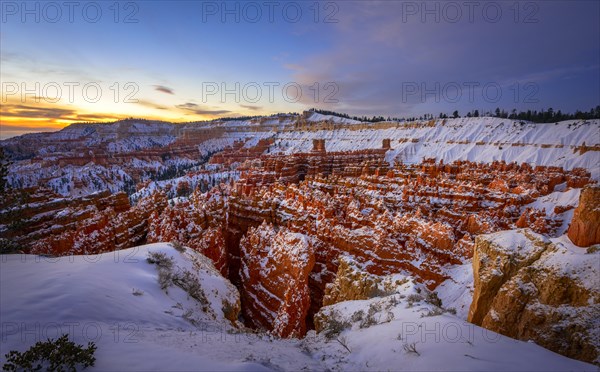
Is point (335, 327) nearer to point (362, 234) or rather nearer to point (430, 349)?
point (430, 349)

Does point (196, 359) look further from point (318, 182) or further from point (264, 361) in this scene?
point (318, 182)

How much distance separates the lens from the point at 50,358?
13.8 feet

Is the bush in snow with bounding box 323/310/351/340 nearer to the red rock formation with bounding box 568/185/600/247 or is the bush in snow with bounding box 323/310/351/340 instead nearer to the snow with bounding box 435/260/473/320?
the snow with bounding box 435/260/473/320

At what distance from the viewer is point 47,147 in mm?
146875

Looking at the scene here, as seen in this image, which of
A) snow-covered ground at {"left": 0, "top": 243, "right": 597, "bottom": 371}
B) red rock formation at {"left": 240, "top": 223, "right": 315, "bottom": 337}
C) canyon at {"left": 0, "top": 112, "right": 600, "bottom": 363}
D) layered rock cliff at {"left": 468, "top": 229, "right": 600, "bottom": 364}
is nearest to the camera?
snow-covered ground at {"left": 0, "top": 243, "right": 597, "bottom": 371}

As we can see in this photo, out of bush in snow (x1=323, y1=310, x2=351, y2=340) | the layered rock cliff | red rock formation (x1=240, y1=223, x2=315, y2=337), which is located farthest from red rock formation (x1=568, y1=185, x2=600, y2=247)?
red rock formation (x1=240, y1=223, x2=315, y2=337)

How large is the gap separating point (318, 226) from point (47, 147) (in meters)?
186

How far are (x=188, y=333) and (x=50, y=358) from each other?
10.1ft

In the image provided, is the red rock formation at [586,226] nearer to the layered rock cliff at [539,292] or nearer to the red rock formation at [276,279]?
the layered rock cliff at [539,292]

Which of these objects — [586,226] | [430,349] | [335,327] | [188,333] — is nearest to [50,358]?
[188,333]

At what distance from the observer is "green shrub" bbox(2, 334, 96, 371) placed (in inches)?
→ 160

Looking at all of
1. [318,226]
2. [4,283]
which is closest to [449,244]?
[318,226]

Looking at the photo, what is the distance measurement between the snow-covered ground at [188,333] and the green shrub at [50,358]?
11.9 inches

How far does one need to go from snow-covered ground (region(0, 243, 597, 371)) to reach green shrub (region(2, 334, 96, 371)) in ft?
0.99
